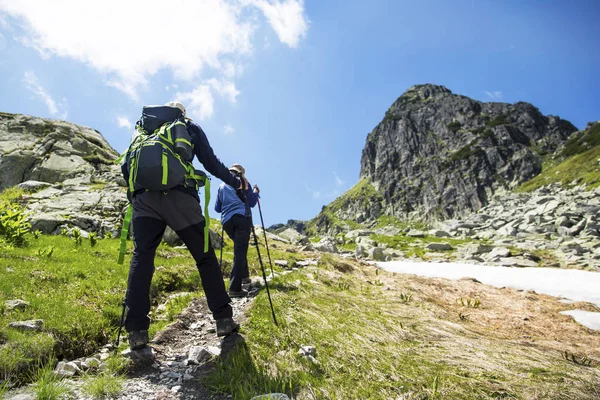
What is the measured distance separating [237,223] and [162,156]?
15.0ft

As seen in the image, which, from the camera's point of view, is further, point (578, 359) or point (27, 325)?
point (578, 359)

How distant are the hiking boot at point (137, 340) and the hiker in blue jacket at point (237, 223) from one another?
13.0ft

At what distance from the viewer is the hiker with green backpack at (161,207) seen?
4734mm

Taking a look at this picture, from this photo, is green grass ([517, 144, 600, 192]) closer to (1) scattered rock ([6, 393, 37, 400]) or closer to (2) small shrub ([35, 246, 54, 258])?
(2) small shrub ([35, 246, 54, 258])

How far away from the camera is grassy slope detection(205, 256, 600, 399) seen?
3859mm

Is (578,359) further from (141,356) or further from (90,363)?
(90,363)

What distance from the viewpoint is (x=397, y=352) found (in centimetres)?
490

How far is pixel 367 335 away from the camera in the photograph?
5.54m

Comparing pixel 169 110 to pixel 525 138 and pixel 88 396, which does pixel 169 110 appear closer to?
pixel 88 396

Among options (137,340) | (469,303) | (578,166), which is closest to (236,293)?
(137,340)

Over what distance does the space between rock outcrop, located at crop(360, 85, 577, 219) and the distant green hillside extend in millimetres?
9958

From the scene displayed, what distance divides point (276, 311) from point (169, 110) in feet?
14.7

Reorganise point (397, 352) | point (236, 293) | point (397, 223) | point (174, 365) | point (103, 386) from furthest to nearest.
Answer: point (397, 223) → point (236, 293) → point (397, 352) → point (174, 365) → point (103, 386)

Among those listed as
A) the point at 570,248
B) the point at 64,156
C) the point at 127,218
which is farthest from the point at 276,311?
the point at 570,248
